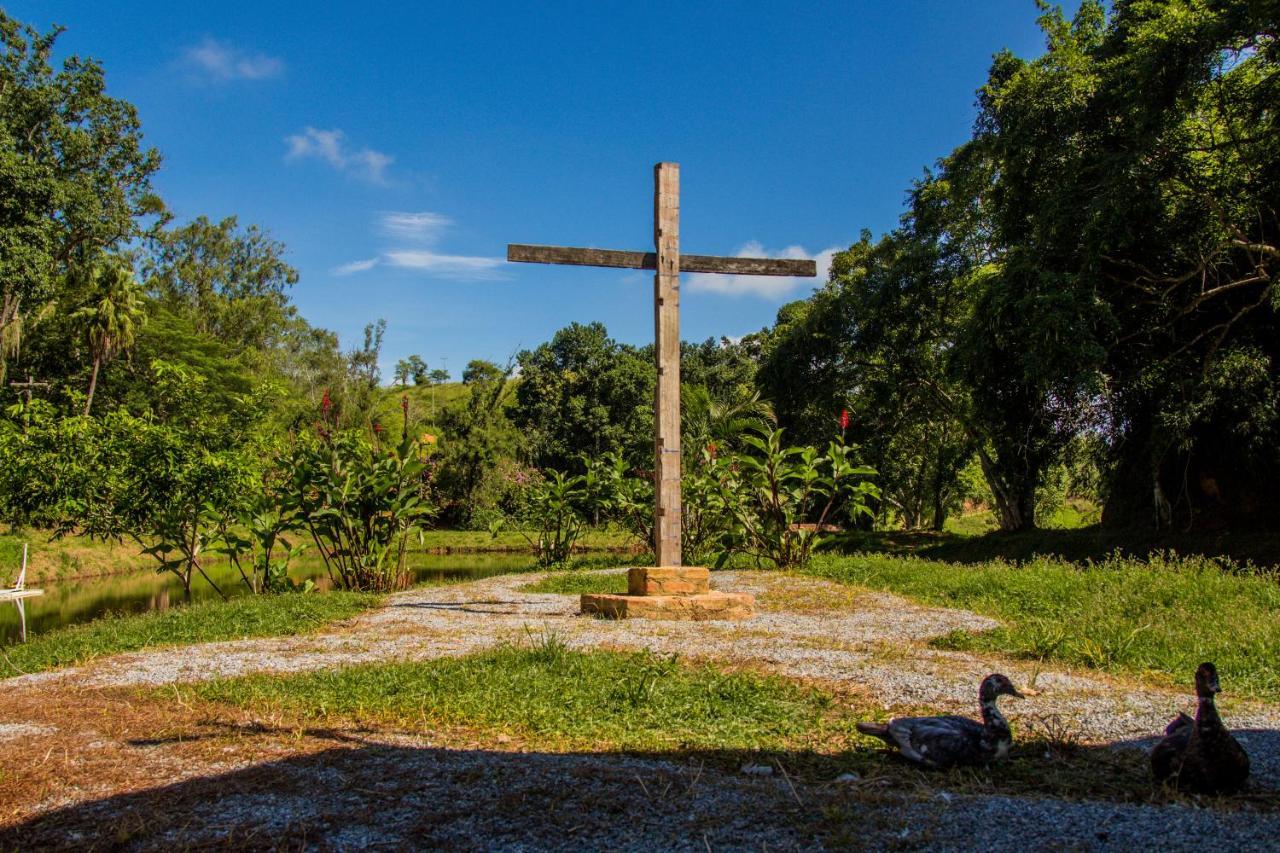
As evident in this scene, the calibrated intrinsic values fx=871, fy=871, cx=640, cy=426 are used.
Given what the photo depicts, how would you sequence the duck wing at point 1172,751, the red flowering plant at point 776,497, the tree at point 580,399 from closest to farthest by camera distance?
the duck wing at point 1172,751, the red flowering plant at point 776,497, the tree at point 580,399

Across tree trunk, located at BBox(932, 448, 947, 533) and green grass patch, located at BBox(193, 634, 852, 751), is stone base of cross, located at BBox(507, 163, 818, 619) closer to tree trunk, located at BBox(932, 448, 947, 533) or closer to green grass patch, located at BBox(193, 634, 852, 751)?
green grass patch, located at BBox(193, 634, 852, 751)

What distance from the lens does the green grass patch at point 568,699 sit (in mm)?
4070

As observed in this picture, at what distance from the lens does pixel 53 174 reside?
84.1 feet

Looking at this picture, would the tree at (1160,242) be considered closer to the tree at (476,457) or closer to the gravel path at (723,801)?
the gravel path at (723,801)

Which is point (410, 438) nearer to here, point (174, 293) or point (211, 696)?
point (211, 696)

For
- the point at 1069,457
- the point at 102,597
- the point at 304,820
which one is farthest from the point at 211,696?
the point at 1069,457

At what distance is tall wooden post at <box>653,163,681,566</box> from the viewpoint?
8172 millimetres

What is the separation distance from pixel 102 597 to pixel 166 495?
8185mm

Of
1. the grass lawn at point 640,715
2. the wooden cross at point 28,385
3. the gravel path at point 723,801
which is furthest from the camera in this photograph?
the wooden cross at point 28,385

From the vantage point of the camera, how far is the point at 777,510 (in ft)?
38.1

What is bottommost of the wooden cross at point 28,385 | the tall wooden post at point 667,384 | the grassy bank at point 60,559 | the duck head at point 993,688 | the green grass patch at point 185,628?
the grassy bank at point 60,559

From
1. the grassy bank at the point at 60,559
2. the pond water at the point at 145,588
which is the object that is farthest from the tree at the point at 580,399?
the grassy bank at the point at 60,559

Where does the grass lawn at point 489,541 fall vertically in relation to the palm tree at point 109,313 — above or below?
below

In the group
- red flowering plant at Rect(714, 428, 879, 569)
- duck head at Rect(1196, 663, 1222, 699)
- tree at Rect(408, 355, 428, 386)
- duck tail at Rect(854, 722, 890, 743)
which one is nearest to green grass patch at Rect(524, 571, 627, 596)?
red flowering plant at Rect(714, 428, 879, 569)
